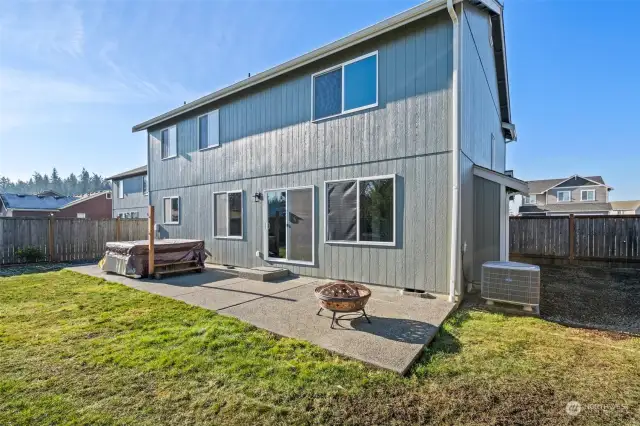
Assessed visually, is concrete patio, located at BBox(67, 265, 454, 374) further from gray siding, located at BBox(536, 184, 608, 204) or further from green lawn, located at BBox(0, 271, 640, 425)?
gray siding, located at BBox(536, 184, 608, 204)

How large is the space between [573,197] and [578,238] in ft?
96.0

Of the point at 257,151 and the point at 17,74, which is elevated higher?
the point at 17,74

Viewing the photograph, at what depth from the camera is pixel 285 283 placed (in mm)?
6594

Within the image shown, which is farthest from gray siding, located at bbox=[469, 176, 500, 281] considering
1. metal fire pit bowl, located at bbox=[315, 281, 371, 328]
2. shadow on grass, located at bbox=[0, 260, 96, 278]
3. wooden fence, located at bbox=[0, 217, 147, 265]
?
wooden fence, located at bbox=[0, 217, 147, 265]

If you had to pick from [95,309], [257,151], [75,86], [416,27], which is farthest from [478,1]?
[75,86]

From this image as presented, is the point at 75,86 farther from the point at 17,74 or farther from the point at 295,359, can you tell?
Answer: the point at 295,359

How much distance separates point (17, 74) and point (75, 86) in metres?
1.45

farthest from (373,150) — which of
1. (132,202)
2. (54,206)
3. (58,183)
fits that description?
(58,183)

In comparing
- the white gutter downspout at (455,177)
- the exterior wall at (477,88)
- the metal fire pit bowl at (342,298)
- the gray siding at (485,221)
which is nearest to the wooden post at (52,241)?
the metal fire pit bowl at (342,298)

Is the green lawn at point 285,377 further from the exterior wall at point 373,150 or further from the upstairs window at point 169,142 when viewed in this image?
the upstairs window at point 169,142

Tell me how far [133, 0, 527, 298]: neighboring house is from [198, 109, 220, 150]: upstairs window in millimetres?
327

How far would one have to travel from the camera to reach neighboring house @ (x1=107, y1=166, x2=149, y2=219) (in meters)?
19.2

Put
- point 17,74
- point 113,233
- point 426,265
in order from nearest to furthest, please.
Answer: point 426,265, point 17,74, point 113,233

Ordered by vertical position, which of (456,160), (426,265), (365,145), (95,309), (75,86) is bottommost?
(95,309)
